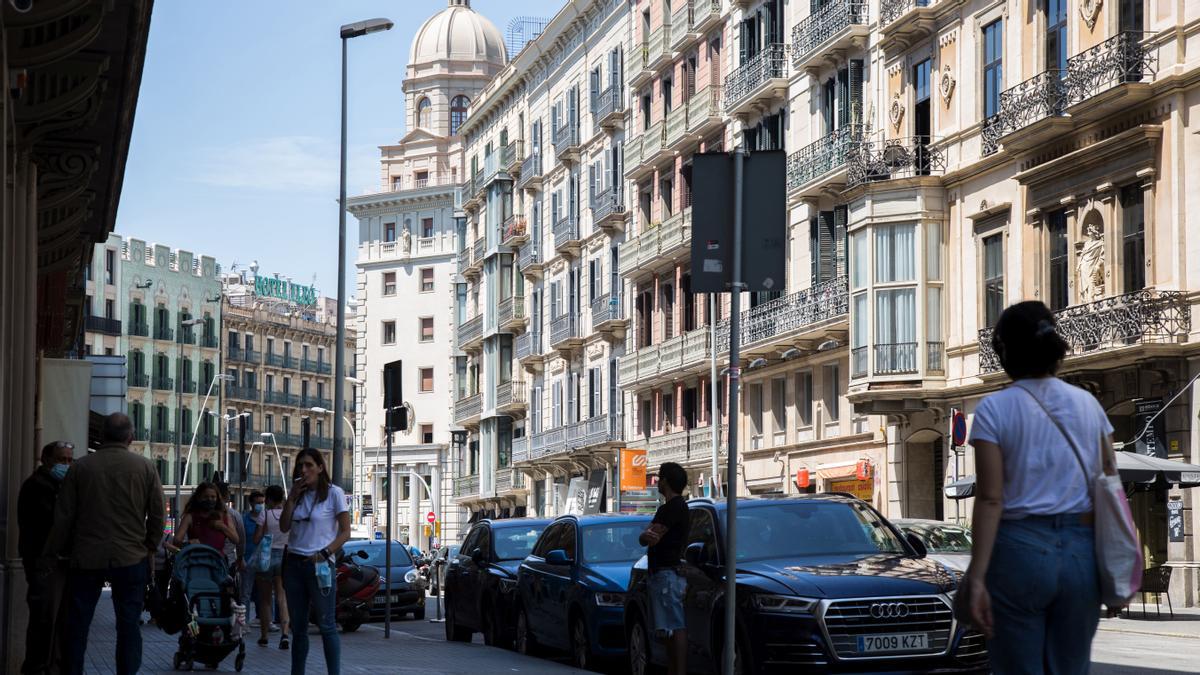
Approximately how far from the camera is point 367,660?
19922mm

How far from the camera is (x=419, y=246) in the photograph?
378 ft

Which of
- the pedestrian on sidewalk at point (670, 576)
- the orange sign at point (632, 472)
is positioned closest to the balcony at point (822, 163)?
the orange sign at point (632, 472)

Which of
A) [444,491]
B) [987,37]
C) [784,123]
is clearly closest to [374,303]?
[444,491]

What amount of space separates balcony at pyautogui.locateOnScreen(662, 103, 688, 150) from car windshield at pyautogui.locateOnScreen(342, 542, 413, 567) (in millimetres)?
24613

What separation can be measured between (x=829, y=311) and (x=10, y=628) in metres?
31.2

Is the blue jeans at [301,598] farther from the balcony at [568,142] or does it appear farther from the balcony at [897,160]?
the balcony at [568,142]

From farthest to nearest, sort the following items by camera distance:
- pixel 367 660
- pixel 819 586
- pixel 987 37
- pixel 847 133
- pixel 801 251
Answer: pixel 801 251 < pixel 847 133 < pixel 987 37 < pixel 367 660 < pixel 819 586

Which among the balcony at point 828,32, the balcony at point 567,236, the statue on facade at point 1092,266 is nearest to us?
the statue on facade at point 1092,266

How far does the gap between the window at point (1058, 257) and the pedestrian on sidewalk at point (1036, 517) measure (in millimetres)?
29692

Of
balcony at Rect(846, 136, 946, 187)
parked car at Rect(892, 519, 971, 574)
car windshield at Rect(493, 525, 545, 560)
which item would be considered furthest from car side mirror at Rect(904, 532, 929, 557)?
balcony at Rect(846, 136, 946, 187)

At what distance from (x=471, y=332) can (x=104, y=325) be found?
1460 inches

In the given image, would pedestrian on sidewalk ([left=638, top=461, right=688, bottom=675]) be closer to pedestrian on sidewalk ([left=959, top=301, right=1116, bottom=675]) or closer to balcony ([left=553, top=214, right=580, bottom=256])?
pedestrian on sidewalk ([left=959, top=301, right=1116, bottom=675])

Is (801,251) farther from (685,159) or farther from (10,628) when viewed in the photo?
(10,628)

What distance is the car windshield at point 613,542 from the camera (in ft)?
66.7
